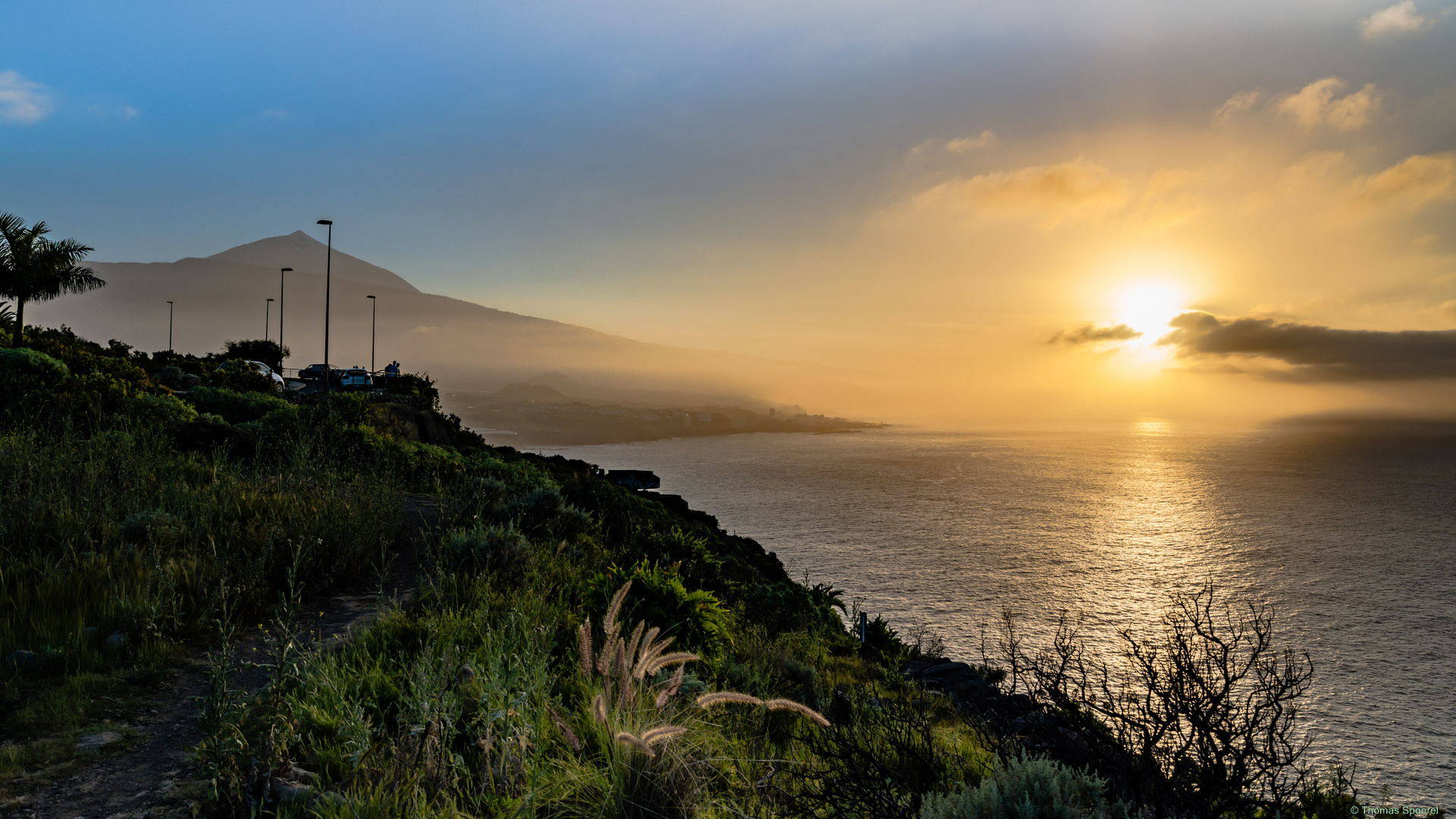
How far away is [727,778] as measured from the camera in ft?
11.5

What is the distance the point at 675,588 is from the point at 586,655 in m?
3.34

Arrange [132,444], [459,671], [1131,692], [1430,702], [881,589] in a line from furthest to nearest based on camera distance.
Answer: [881,589]
[1430,702]
[132,444]
[459,671]
[1131,692]

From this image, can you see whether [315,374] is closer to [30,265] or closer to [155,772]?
[30,265]

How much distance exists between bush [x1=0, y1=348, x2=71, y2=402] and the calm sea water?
28.1m

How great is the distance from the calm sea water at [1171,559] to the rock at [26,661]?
25.7m

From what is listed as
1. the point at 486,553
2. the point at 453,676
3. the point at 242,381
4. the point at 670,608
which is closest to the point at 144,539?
the point at 486,553

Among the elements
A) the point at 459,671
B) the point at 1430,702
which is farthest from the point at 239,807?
the point at 1430,702

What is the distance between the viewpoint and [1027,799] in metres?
2.47

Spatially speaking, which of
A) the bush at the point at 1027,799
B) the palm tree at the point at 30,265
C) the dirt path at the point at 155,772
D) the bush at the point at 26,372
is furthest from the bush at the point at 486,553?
the palm tree at the point at 30,265

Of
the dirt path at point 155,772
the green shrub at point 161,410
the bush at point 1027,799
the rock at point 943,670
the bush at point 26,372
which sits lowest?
the rock at point 943,670

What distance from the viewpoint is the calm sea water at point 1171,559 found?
139 feet

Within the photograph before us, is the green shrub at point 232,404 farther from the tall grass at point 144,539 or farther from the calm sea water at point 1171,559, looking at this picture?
the calm sea water at point 1171,559

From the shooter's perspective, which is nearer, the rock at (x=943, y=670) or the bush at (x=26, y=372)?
the bush at (x=26, y=372)

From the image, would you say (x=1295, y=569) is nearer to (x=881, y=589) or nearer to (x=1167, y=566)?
(x=1167, y=566)
